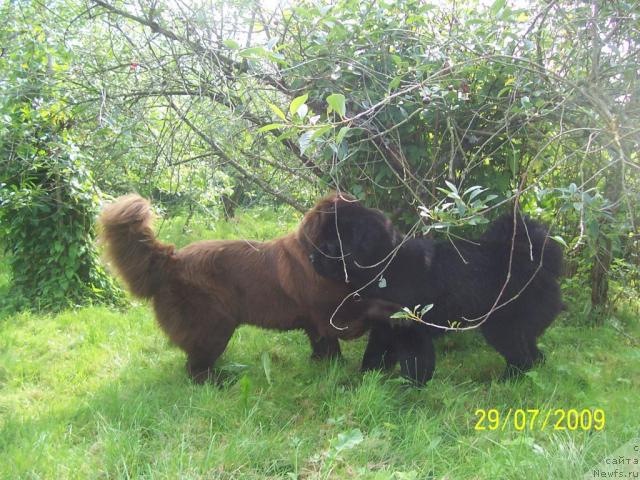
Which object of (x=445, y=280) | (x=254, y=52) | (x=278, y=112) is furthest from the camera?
(x=445, y=280)

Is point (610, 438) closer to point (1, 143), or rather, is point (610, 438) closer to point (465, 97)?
point (465, 97)

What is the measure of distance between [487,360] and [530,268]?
96cm

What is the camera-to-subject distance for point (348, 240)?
3785mm

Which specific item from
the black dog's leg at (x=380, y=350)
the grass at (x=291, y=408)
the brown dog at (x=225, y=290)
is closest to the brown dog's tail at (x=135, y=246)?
the brown dog at (x=225, y=290)

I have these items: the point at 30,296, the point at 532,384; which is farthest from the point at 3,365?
the point at 532,384

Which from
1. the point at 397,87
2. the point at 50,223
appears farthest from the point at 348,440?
the point at 50,223

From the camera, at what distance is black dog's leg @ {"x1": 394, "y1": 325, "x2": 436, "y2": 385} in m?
3.74

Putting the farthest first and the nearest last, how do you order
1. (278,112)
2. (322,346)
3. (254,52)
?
(322,346) < (254,52) < (278,112)

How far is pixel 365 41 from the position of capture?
3.76 m

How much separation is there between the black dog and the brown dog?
0.13 m

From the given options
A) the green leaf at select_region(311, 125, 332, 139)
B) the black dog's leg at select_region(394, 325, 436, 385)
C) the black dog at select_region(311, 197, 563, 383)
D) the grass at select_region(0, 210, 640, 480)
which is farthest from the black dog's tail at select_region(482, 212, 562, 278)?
the green leaf at select_region(311, 125, 332, 139)
